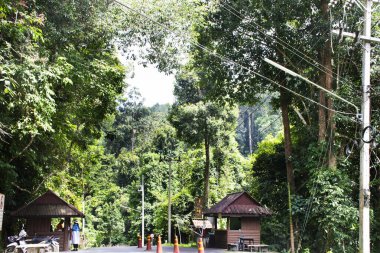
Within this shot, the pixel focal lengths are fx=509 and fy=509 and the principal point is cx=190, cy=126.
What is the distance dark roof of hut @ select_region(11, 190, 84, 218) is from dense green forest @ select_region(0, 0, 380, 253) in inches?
39.1

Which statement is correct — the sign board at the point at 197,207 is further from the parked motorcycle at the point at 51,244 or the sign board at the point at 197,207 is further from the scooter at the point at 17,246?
the scooter at the point at 17,246

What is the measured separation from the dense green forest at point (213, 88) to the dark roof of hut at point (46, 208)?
0.99 m

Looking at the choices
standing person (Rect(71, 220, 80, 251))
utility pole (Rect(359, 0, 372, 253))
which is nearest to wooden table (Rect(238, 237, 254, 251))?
standing person (Rect(71, 220, 80, 251))

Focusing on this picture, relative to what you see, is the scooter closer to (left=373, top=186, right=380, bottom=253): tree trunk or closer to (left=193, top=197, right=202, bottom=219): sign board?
(left=373, top=186, right=380, bottom=253): tree trunk

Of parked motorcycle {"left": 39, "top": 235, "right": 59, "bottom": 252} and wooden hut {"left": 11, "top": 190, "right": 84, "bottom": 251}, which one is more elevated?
wooden hut {"left": 11, "top": 190, "right": 84, "bottom": 251}

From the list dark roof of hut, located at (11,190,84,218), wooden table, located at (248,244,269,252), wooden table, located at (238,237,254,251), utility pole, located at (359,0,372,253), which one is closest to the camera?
utility pole, located at (359,0,372,253)

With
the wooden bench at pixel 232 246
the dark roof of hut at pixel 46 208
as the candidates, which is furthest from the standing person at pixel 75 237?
the wooden bench at pixel 232 246

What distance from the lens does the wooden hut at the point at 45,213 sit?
24078 mm

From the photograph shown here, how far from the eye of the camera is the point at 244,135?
91688mm

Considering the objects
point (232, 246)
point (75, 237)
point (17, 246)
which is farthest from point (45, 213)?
point (232, 246)

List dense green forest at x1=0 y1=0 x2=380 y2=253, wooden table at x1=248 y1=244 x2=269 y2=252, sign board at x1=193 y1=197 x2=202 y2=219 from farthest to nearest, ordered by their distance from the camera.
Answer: sign board at x1=193 y1=197 x2=202 y2=219 → wooden table at x1=248 y1=244 x2=269 y2=252 → dense green forest at x1=0 y1=0 x2=380 y2=253

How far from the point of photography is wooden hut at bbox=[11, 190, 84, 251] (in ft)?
79.0

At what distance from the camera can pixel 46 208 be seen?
80.4 ft

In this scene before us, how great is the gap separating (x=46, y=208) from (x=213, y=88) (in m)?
10.9
